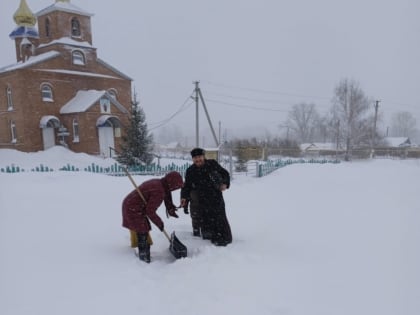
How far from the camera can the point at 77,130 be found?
21812mm

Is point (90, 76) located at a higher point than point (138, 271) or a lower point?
higher

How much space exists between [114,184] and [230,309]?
614 cm

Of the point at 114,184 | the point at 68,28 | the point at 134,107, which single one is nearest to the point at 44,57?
the point at 68,28

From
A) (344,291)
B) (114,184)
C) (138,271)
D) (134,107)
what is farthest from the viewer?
(134,107)

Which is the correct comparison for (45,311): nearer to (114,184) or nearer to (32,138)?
(114,184)

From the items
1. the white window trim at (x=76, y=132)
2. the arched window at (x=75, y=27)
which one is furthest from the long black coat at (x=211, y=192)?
the arched window at (x=75, y=27)

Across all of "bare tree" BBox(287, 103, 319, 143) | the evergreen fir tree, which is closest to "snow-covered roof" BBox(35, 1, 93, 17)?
the evergreen fir tree

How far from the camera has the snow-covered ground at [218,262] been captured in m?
2.73

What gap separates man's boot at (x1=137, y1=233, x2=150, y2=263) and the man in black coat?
0.92 m

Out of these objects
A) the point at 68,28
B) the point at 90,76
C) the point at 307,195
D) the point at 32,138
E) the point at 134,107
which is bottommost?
the point at 307,195

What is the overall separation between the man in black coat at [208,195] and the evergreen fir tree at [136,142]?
1181 centimetres

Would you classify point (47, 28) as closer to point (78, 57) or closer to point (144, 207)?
point (78, 57)

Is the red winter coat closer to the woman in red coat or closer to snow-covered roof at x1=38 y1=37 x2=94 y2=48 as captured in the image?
the woman in red coat

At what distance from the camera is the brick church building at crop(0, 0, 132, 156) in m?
20.9
